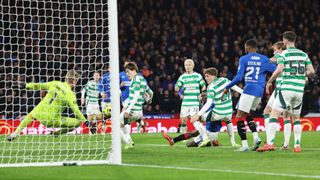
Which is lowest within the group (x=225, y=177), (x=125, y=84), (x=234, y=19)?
(x=225, y=177)

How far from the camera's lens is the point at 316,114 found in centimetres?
2583

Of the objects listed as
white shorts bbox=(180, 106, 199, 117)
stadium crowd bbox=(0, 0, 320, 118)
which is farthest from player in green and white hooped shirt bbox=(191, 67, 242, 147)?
stadium crowd bbox=(0, 0, 320, 118)

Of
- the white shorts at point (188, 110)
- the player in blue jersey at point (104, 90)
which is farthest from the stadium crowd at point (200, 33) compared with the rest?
the white shorts at point (188, 110)

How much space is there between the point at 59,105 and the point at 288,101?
420cm

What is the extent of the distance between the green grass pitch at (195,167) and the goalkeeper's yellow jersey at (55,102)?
955 mm

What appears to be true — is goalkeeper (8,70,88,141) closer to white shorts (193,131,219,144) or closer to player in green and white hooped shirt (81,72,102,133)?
white shorts (193,131,219,144)

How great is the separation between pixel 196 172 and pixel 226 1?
2287 cm

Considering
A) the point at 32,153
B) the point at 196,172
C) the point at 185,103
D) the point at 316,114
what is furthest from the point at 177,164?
the point at 316,114

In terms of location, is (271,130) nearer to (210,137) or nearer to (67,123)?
(210,137)

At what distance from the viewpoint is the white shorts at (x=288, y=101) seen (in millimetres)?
13211

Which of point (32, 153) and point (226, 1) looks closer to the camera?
point (32, 153)

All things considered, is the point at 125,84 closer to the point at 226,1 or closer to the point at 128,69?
the point at 128,69

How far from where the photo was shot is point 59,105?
14.2 meters

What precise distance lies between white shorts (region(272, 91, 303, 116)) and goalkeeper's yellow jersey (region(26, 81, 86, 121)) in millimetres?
3469
